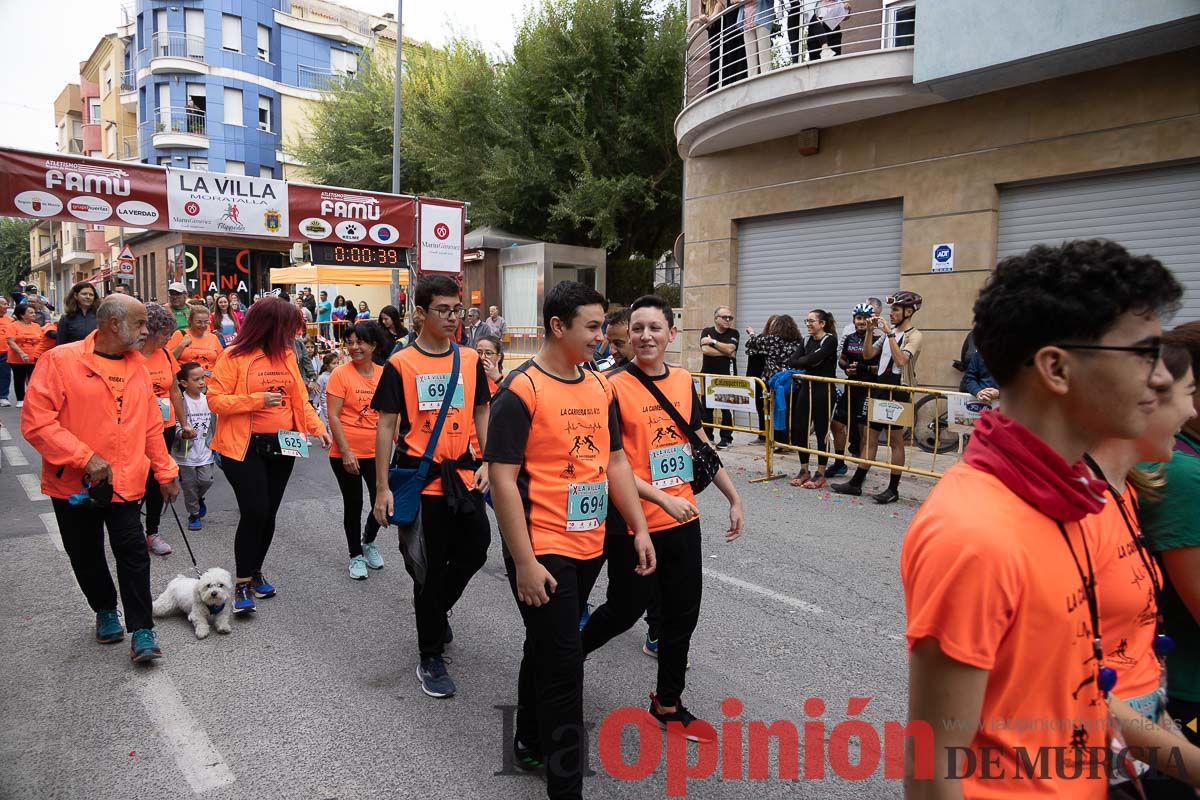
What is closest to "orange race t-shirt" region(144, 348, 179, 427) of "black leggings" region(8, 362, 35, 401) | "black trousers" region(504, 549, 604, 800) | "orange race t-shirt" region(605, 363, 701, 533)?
"orange race t-shirt" region(605, 363, 701, 533)

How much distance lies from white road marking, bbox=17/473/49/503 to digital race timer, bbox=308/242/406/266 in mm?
4588

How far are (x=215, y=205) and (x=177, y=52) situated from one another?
34965mm

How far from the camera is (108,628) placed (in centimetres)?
437

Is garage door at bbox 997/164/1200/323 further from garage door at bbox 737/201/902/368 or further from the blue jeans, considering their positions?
the blue jeans

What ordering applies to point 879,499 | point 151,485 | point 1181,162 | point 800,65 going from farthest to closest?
point 800,65 < point 1181,162 < point 879,499 < point 151,485

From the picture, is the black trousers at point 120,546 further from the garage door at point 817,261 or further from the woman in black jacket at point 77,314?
the garage door at point 817,261

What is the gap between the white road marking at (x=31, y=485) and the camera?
7855 mm

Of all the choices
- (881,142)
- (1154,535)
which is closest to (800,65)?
(881,142)

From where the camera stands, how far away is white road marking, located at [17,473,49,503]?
7.86m

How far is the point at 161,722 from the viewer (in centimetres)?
353

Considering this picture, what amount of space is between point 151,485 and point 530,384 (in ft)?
15.0

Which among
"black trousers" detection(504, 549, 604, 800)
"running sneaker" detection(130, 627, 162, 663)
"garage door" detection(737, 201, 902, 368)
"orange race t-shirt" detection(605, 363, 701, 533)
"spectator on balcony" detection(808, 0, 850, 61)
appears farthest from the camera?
"garage door" detection(737, 201, 902, 368)

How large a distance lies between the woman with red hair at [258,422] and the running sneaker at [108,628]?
24.7 inches

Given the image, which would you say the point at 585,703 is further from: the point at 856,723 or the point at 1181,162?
the point at 1181,162
